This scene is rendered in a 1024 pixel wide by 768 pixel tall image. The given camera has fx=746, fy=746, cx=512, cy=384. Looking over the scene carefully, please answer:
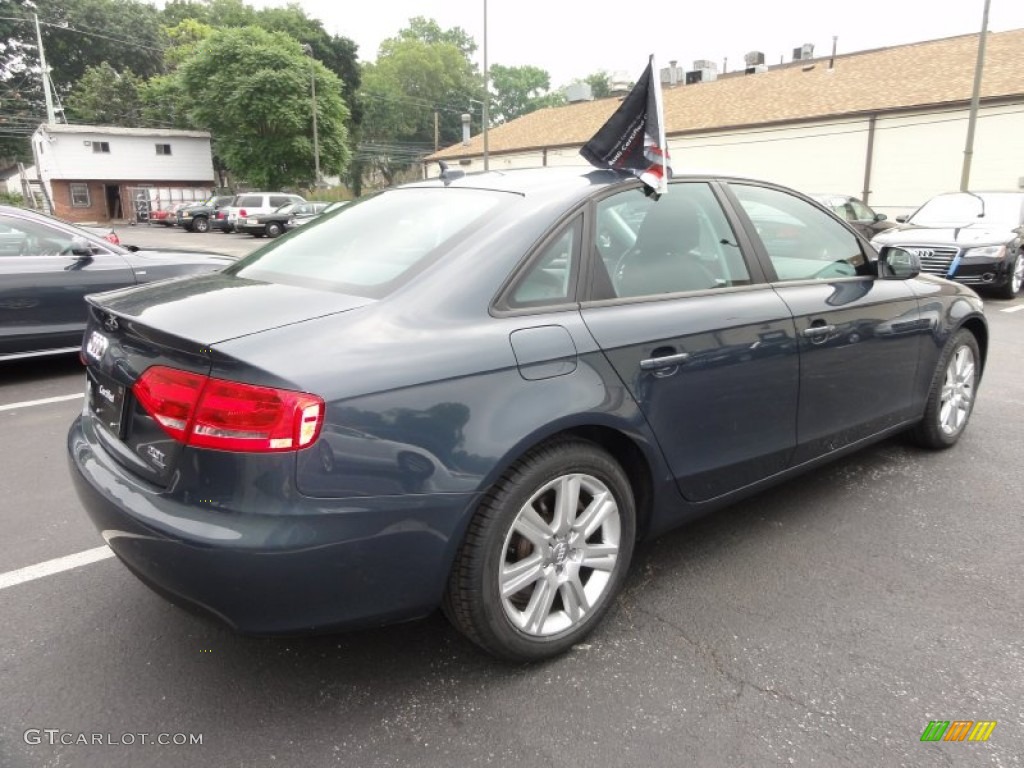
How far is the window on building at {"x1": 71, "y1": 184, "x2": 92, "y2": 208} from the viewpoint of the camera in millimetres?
42500

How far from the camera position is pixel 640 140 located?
9.34 ft

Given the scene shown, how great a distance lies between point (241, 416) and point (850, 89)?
30418 millimetres

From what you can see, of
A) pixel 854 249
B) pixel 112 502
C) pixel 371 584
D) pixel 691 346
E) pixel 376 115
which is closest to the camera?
pixel 371 584

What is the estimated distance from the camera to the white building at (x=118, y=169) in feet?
135

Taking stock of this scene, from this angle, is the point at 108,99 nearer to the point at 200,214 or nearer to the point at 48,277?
the point at 200,214

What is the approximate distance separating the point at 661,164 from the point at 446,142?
79.9 meters

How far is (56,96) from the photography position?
193 ft

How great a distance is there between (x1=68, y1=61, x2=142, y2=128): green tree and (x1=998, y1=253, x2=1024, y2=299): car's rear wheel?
192ft

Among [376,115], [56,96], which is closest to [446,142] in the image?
[376,115]

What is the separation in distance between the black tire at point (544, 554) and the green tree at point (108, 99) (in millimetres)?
62196

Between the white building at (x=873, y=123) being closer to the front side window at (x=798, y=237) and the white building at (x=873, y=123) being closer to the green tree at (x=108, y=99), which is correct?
the front side window at (x=798, y=237)

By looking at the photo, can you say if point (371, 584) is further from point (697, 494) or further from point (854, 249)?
point (854, 249)

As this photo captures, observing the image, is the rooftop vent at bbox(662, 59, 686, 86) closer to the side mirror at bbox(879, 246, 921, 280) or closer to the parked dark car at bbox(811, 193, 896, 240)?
the parked dark car at bbox(811, 193, 896, 240)

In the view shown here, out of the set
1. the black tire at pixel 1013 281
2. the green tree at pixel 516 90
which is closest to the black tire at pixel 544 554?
the black tire at pixel 1013 281
